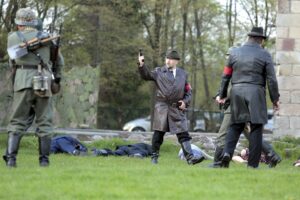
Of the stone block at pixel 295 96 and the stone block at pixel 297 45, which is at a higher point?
the stone block at pixel 297 45

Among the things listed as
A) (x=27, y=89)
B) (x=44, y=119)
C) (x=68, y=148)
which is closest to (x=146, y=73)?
(x=44, y=119)

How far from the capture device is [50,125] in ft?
37.4

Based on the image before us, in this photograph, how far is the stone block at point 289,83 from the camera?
20484 mm

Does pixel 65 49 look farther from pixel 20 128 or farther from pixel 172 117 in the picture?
pixel 20 128

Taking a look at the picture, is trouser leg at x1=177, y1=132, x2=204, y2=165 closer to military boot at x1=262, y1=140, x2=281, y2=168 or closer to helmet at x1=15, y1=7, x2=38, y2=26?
military boot at x1=262, y1=140, x2=281, y2=168

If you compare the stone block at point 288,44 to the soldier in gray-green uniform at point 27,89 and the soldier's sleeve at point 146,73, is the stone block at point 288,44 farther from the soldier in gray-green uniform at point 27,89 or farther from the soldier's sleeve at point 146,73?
the soldier in gray-green uniform at point 27,89

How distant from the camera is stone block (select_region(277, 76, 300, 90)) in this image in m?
20.5

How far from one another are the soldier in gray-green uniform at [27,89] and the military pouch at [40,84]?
26 mm

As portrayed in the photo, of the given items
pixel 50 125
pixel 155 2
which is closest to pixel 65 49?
pixel 155 2

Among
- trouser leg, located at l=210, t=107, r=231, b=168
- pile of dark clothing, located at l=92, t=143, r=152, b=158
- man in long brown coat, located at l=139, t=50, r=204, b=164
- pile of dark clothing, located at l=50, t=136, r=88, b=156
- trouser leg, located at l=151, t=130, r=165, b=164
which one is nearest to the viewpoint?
trouser leg, located at l=210, t=107, r=231, b=168

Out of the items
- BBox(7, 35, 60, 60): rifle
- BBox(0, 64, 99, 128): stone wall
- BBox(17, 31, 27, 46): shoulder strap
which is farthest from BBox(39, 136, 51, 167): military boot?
BBox(0, 64, 99, 128): stone wall

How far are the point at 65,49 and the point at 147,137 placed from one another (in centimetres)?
1589

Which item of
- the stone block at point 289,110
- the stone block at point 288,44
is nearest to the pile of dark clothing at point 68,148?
the stone block at point 289,110

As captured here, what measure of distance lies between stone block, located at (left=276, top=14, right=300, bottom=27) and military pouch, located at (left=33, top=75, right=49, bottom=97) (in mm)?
10581
